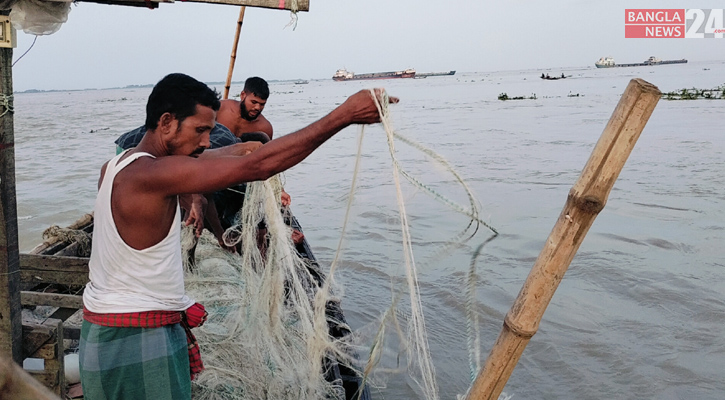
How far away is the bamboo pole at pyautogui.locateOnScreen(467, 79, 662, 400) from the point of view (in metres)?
1.55

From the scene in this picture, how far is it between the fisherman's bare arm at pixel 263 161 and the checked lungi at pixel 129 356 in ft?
1.55

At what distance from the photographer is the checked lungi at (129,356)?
5.60 feet

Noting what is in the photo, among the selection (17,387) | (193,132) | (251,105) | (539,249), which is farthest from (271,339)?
(539,249)

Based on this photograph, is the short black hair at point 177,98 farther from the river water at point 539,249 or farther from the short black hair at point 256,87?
the short black hair at point 256,87

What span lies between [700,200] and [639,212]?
113cm

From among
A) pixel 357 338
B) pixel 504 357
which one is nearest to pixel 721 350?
pixel 357 338

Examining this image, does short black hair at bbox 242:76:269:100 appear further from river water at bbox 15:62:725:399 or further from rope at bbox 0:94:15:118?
rope at bbox 0:94:15:118

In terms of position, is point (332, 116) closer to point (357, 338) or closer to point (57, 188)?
point (357, 338)

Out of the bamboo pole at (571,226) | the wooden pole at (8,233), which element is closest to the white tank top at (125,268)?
the wooden pole at (8,233)

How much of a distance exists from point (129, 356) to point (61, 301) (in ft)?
4.48

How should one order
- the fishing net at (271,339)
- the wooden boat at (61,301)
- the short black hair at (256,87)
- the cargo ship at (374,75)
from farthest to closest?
1. the cargo ship at (374,75)
2. the short black hair at (256,87)
3. the fishing net at (271,339)
4. the wooden boat at (61,301)

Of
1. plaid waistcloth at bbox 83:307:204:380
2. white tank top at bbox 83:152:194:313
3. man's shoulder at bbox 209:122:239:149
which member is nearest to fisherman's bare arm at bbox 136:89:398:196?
white tank top at bbox 83:152:194:313

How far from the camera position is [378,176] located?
11.5m

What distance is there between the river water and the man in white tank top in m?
0.44
